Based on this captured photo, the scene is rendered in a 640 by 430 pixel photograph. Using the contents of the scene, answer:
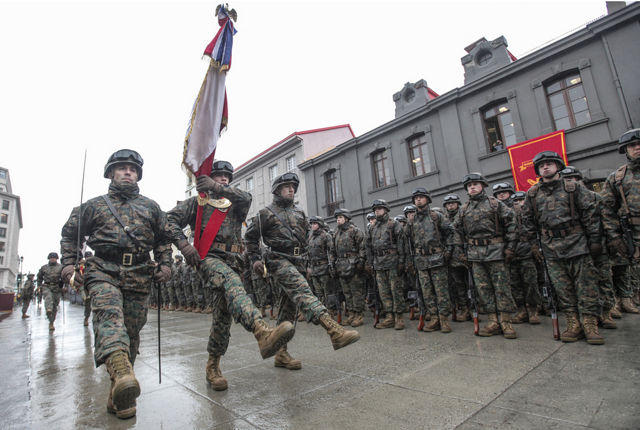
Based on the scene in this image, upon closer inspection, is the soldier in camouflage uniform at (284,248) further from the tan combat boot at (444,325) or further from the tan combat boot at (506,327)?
the tan combat boot at (506,327)

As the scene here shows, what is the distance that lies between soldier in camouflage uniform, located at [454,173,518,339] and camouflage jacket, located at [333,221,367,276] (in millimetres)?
2171

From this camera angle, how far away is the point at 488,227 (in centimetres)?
485

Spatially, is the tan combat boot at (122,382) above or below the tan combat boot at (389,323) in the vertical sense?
above

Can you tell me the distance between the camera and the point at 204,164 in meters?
3.66

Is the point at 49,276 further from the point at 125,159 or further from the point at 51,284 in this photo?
the point at 125,159

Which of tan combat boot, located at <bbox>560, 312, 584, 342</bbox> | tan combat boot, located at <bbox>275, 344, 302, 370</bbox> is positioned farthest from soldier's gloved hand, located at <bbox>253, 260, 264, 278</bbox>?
tan combat boot, located at <bbox>560, 312, 584, 342</bbox>

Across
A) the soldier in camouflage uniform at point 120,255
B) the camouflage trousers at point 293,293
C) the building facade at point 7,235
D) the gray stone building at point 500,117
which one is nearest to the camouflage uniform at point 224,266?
the soldier in camouflage uniform at point 120,255

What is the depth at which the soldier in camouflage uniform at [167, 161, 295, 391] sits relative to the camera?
2.75 m

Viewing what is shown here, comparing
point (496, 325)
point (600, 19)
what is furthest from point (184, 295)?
point (600, 19)

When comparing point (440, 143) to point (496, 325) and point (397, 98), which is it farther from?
point (496, 325)

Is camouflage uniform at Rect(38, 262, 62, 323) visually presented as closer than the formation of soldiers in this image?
No

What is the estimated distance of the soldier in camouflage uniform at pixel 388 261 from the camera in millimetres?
5852

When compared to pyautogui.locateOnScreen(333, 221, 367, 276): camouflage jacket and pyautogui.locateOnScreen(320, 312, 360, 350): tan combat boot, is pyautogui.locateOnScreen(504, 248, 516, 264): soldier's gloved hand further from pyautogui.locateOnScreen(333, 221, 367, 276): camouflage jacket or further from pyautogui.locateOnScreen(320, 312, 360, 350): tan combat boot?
pyautogui.locateOnScreen(320, 312, 360, 350): tan combat boot

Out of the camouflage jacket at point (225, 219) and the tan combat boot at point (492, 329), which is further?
the tan combat boot at point (492, 329)
